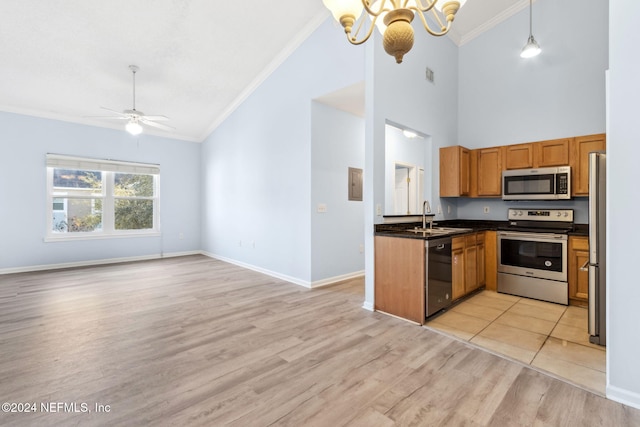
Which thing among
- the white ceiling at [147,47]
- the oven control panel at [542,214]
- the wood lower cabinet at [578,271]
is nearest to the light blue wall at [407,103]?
the white ceiling at [147,47]

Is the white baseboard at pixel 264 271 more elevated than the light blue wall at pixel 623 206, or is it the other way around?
the light blue wall at pixel 623 206

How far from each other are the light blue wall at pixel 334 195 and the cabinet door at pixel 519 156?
2215 millimetres

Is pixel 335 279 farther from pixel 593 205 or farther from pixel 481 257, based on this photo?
pixel 593 205

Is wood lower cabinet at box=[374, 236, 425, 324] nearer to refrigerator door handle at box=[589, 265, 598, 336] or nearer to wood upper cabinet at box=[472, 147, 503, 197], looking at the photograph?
refrigerator door handle at box=[589, 265, 598, 336]

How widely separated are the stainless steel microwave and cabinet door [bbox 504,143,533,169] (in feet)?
0.35

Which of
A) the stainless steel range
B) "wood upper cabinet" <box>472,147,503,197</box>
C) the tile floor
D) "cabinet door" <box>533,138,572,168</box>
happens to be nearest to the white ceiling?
"wood upper cabinet" <box>472,147,503,197</box>

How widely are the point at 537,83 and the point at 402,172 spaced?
2.29 metres

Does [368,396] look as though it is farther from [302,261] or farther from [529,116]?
[529,116]

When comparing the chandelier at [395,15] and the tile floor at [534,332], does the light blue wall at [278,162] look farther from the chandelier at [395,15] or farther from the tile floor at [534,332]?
the tile floor at [534,332]

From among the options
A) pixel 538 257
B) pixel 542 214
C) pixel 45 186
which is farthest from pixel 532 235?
pixel 45 186

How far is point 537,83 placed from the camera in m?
4.27

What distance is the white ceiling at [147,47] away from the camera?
353cm

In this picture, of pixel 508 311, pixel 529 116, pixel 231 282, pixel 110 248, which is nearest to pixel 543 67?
pixel 529 116

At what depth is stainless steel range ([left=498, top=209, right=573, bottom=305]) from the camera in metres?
3.49
